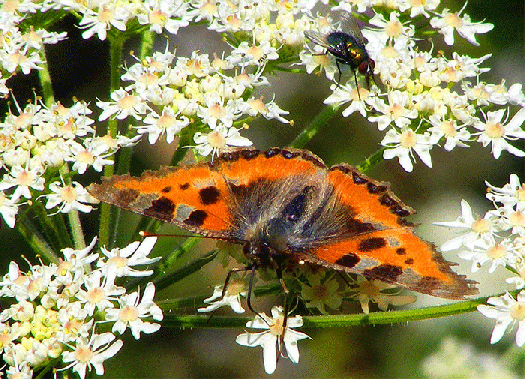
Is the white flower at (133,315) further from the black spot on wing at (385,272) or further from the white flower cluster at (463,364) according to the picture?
the white flower cluster at (463,364)

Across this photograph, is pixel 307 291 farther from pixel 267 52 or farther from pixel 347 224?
pixel 267 52

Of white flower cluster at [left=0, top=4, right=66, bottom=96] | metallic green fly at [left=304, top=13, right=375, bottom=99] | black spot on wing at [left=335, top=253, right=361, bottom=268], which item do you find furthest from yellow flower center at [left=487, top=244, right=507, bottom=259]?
white flower cluster at [left=0, top=4, right=66, bottom=96]

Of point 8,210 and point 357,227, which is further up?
point 357,227

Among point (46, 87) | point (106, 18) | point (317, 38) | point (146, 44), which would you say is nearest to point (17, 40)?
point (46, 87)

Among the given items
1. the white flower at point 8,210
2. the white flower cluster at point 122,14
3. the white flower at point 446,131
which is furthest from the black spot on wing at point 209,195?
the white flower at point 446,131

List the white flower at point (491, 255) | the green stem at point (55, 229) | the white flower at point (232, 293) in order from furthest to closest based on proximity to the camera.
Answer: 1. the green stem at point (55, 229)
2. the white flower at point (232, 293)
3. the white flower at point (491, 255)

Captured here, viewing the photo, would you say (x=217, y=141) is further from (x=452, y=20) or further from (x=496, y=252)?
(x=452, y=20)
